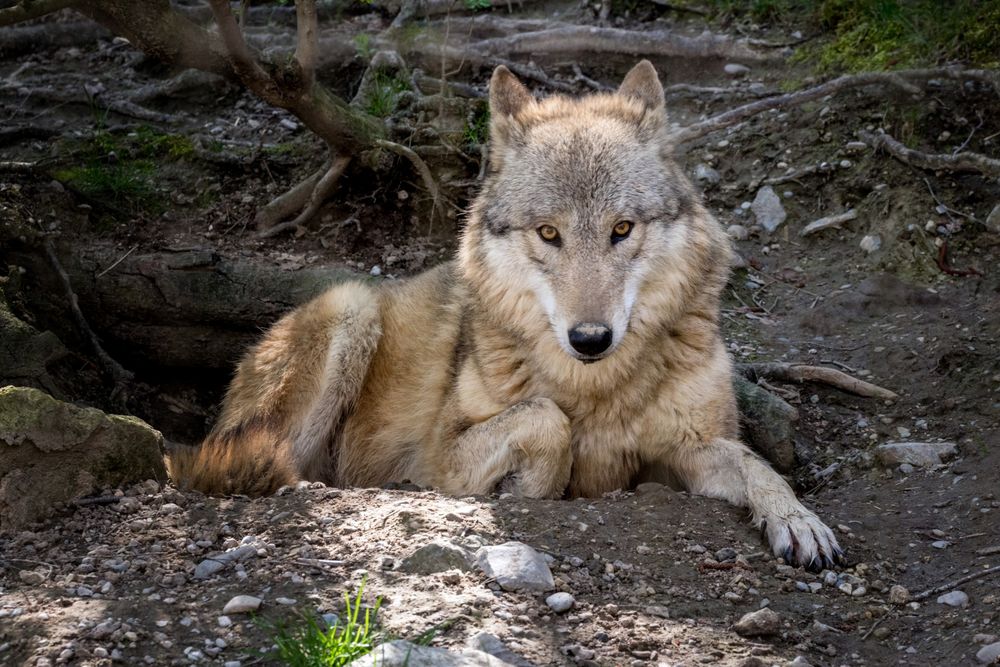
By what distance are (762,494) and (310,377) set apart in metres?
2.63

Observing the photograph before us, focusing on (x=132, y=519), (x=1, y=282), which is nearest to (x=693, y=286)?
(x=132, y=519)

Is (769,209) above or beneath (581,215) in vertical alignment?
beneath

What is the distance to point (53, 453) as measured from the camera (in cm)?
380

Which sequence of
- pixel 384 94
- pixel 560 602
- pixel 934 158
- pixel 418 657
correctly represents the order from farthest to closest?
pixel 384 94 → pixel 934 158 → pixel 560 602 → pixel 418 657

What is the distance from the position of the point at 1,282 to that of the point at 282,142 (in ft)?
8.90

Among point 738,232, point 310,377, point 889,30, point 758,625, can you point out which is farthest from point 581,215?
point 889,30

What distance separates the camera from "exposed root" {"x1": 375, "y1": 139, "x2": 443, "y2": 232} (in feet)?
22.7

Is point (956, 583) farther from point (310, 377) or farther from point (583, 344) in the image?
point (310, 377)

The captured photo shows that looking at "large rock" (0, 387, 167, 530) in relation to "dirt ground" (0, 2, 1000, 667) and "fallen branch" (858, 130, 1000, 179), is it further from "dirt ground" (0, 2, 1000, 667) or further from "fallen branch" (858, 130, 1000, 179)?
"fallen branch" (858, 130, 1000, 179)

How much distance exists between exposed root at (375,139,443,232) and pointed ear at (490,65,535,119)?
196 centimetres

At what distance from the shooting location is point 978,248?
248 inches

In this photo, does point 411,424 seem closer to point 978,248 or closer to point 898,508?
point 898,508

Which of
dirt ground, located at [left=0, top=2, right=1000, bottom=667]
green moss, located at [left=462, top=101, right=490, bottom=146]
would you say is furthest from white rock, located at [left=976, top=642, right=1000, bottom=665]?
green moss, located at [left=462, top=101, right=490, bottom=146]

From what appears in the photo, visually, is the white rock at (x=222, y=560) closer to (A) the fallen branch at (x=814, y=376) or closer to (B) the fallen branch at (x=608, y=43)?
(A) the fallen branch at (x=814, y=376)
